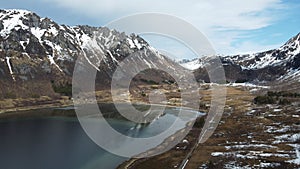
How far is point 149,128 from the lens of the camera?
434 ft

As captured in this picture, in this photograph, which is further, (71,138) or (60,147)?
(71,138)

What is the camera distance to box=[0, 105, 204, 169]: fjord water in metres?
79.5

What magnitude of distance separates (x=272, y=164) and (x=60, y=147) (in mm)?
60702

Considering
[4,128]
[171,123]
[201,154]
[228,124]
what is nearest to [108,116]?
[171,123]

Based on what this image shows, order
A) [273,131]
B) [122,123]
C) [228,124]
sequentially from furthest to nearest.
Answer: [122,123], [228,124], [273,131]

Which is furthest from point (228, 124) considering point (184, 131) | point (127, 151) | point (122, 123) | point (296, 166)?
point (296, 166)

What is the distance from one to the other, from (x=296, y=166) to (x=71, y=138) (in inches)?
2842

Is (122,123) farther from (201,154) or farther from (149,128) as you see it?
(201,154)

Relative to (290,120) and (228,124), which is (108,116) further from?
(290,120)

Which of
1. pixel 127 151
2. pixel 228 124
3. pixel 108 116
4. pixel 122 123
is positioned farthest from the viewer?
pixel 108 116

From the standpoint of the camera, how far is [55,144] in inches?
4060

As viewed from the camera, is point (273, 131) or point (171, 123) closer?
point (273, 131)

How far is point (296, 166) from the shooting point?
215ft

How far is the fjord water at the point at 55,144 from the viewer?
7950 centimetres
